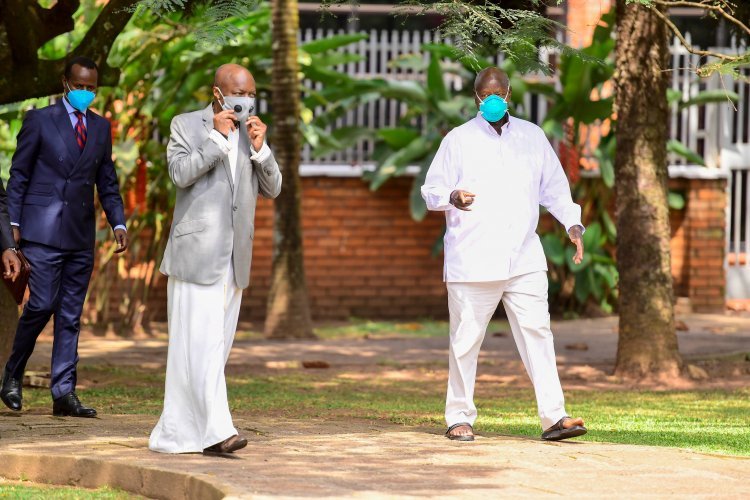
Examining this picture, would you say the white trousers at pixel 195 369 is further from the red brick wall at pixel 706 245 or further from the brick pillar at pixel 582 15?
the brick pillar at pixel 582 15

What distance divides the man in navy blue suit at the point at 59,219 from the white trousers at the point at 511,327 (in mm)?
2066

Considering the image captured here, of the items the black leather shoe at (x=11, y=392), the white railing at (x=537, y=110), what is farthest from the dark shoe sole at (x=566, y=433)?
the white railing at (x=537, y=110)

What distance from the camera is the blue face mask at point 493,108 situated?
23.6 feet

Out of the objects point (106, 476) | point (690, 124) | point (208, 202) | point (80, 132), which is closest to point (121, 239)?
point (80, 132)

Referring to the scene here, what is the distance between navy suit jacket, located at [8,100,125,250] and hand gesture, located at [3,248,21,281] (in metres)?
0.86

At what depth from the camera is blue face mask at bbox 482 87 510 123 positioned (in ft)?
23.6

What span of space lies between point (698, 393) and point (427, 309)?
6.53 m

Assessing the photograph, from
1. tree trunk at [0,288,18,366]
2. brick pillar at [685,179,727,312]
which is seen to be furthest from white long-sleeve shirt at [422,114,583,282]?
brick pillar at [685,179,727,312]

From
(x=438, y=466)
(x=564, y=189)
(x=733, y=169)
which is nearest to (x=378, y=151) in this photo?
(x=733, y=169)

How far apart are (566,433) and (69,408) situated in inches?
114

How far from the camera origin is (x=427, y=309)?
16781mm

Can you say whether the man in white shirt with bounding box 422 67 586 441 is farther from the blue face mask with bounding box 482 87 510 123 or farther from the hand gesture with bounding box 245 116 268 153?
Result: the hand gesture with bounding box 245 116 268 153

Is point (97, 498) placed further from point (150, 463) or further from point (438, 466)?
point (438, 466)

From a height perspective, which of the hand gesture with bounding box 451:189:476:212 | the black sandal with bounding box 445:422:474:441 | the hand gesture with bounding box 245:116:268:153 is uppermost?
the hand gesture with bounding box 245:116:268:153
